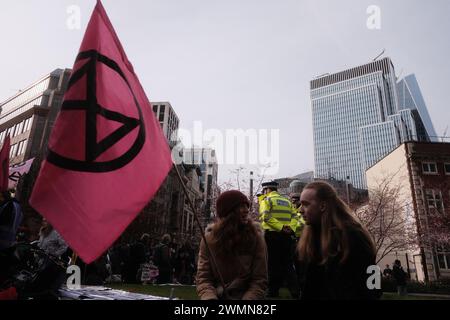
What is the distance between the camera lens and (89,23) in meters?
3.05

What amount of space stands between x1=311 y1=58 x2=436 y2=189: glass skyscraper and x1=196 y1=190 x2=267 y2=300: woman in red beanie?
139 metres

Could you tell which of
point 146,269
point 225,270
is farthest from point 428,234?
Result: point 225,270

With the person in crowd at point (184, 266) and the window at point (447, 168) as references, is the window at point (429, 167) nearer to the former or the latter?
the window at point (447, 168)

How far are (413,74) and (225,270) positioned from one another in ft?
743

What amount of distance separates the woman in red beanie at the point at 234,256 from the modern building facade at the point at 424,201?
30.3 m

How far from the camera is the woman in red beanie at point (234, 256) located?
3.14m

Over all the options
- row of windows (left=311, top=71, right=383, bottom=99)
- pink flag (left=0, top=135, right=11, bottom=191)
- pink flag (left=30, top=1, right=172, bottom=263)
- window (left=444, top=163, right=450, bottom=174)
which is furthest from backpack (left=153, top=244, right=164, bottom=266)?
row of windows (left=311, top=71, right=383, bottom=99)

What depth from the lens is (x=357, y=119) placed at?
14900 cm

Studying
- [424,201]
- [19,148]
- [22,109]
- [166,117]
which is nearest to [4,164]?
[424,201]

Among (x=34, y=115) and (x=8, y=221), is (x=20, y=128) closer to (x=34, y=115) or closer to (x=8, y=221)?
(x=34, y=115)

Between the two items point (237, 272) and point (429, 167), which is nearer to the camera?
point (237, 272)

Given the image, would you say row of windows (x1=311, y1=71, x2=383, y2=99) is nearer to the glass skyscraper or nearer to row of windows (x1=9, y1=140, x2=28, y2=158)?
the glass skyscraper

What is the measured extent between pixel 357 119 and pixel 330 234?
6218 inches

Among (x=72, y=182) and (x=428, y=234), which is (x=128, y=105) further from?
(x=428, y=234)
